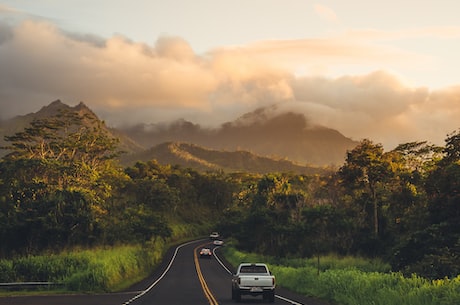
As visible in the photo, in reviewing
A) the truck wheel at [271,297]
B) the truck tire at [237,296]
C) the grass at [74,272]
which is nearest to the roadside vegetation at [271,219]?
the grass at [74,272]

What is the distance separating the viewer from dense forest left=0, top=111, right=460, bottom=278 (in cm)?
4809

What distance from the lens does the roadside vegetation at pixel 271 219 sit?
4009 cm

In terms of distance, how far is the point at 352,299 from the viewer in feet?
77.5

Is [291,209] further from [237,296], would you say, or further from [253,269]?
[237,296]

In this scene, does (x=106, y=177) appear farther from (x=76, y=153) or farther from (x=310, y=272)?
(x=310, y=272)

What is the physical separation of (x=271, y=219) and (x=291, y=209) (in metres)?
3.28

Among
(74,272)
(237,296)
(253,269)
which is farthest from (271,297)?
(74,272)

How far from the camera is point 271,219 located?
7706 centimetres

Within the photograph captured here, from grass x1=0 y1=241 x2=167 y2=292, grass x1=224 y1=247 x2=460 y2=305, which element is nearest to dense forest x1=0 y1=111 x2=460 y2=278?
grass x1=224 y1=247 x2=460 y2=305

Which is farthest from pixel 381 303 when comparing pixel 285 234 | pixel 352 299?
pixel 285 234

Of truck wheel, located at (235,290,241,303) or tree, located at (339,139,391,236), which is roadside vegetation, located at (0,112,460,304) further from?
truck wheel, located at (235,290,241,303)

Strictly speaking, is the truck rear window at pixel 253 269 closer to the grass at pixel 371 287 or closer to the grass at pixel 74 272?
the grass at pixel 371 287

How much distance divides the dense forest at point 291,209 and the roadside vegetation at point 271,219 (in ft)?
0.45

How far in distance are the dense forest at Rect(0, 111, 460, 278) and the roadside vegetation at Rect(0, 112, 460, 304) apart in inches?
5.3
